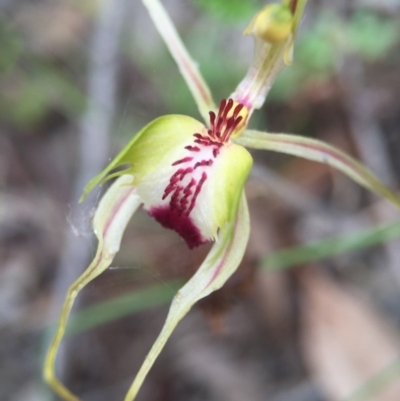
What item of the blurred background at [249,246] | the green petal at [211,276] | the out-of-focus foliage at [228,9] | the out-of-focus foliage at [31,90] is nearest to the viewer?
the green petal at [211,276]

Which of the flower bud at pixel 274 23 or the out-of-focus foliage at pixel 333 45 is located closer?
the flower bud at pixel 274 23

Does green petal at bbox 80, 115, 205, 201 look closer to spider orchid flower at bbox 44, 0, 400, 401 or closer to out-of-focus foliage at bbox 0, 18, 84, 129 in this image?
spider orchid flower at bbox 44, 0, 400, 401

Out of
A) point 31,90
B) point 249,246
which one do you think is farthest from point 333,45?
point 31,90

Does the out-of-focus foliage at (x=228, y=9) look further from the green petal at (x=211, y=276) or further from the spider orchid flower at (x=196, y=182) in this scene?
the green petal at (x=211, y=276)

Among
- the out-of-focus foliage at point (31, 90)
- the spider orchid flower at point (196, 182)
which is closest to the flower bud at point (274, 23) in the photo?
the spider orchid flower at point (196, 182)

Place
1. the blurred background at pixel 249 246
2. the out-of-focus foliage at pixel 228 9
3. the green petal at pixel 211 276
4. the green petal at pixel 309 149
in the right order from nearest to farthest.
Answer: the green petal at pixel 211 276
the green petal at pixel 309 149
the out-of-focus foliage at pixel 228 9
the blurred background at pixel 249 246

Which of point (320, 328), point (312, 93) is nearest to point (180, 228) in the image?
point (320, 328)
